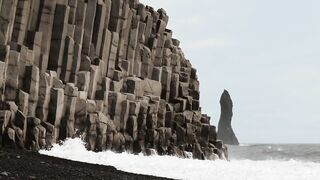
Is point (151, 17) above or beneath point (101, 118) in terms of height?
above

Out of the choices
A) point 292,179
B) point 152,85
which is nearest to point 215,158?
point 152,85

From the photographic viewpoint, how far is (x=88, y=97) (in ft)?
96.2

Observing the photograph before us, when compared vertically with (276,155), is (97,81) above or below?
above

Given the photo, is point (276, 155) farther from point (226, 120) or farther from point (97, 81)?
point (226, 120)

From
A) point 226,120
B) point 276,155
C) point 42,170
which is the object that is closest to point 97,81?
point 42,170

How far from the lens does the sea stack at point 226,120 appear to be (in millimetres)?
142962

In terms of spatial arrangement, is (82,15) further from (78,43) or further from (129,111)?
(129,111)

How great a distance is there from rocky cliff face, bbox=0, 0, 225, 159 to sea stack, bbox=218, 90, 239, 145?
100 meters

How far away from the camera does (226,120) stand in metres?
152

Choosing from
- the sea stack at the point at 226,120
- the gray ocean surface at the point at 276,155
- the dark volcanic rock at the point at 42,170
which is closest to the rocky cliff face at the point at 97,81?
the dark volcanic rock at the point at 42,170

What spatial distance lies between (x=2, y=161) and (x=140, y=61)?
23.3m

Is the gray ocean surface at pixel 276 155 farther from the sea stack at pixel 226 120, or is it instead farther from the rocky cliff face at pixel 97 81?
the sea stack at pixel 226 120

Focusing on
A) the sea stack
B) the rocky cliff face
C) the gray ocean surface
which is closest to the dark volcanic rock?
the rocky cliff face

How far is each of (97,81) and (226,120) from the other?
12310 centimetres
